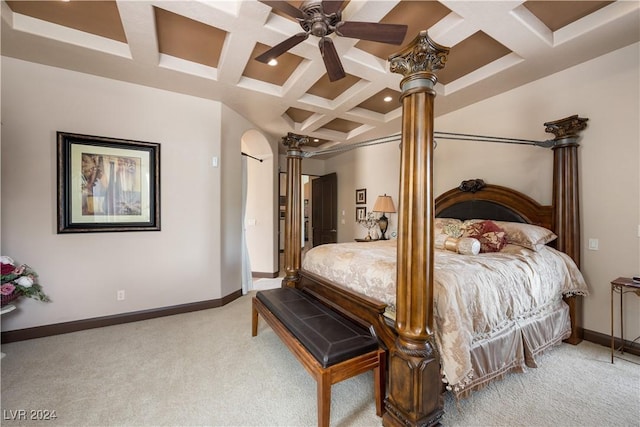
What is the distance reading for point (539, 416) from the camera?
5.43ft

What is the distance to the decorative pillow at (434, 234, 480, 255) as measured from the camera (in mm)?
2479

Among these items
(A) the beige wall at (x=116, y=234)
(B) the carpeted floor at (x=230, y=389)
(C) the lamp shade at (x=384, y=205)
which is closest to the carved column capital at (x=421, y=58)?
(B) the carpeted floor at (x=230, y=389)

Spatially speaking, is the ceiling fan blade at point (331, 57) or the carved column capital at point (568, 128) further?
the carved column capital at point (568, 128)

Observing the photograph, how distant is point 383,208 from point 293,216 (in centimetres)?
221

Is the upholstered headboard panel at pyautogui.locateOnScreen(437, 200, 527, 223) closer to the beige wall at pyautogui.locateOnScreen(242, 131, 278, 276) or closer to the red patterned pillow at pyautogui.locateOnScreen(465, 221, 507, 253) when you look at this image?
the red patterned pillow at pyautogui.locateOnScreen(465, 221, 507, 253)

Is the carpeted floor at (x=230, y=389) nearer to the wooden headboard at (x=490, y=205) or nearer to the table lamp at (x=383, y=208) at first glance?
the wooden headboard at (x=490, y=205)

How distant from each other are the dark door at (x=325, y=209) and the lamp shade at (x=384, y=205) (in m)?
1.71

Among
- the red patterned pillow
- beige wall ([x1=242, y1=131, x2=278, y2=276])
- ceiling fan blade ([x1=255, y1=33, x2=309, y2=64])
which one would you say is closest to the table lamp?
the red patterned pillow

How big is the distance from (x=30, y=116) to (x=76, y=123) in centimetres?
36

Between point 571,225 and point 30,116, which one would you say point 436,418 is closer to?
point 571,225

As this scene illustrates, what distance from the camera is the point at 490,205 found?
3293mm

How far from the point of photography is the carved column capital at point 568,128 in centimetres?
257

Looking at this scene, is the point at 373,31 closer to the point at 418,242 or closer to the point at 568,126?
the point at 418,242

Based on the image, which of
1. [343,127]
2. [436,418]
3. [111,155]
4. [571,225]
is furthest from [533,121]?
[111,155]
